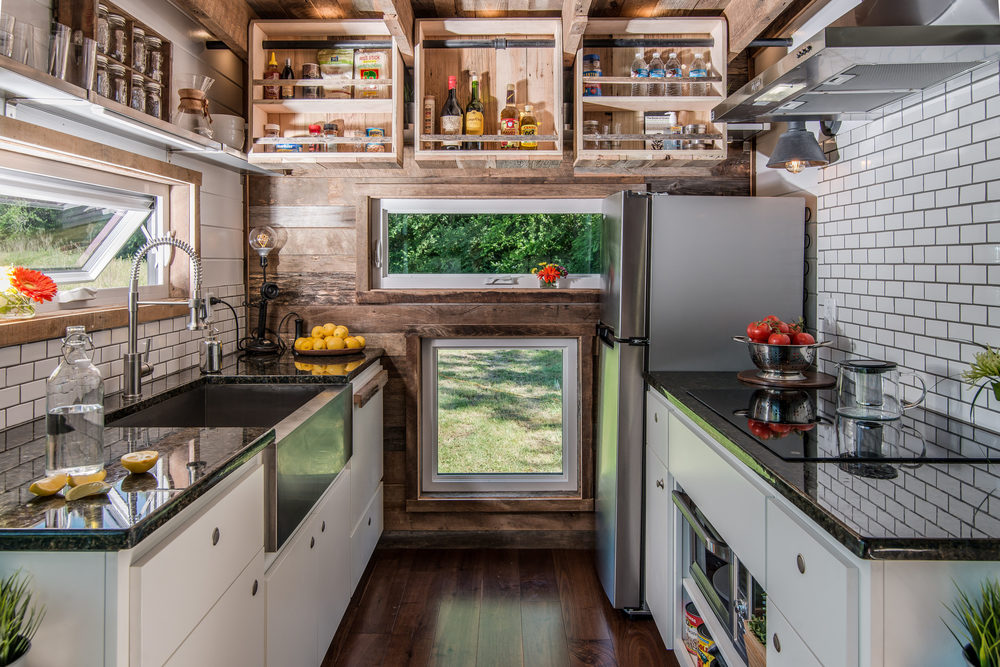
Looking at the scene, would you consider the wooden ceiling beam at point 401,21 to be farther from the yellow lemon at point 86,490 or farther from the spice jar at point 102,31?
the yellow lemon at point 86,490

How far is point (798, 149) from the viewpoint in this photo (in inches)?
96.0

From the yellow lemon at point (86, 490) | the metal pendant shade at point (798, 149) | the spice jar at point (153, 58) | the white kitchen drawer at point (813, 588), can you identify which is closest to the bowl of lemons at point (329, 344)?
the spice jar at point (153, 58)

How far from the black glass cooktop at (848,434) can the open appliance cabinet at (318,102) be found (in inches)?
A: 68.8

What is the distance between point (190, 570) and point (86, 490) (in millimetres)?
238

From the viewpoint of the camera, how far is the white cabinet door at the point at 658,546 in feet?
7.77

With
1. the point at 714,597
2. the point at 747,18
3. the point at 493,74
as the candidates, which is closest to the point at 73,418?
the point at 714,597

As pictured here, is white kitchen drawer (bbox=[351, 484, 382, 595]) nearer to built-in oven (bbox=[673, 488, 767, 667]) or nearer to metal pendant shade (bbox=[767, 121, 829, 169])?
built-in oven (bbox=[673, 488, 767, 667])

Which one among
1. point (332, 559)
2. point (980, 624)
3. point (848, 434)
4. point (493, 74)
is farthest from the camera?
point (493, 74)

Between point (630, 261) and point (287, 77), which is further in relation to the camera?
point (287, 77)

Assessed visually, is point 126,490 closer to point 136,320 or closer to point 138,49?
point 136,320

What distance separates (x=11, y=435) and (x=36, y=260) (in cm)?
64

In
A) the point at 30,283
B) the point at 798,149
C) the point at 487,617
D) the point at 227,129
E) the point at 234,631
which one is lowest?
the point at 487,617

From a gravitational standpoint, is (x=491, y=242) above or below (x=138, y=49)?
below

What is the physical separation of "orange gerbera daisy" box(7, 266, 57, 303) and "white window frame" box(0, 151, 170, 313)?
0.94ft
